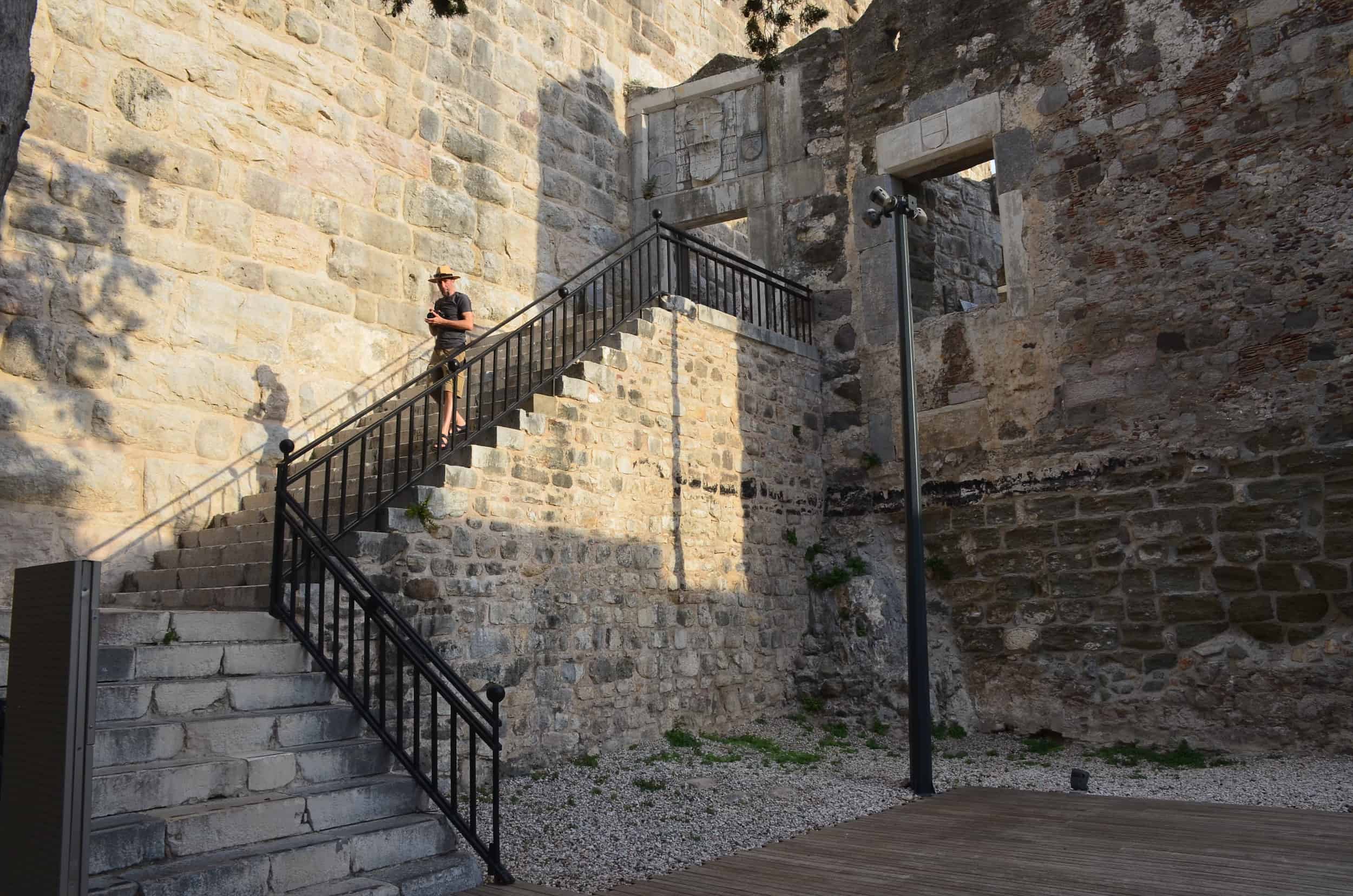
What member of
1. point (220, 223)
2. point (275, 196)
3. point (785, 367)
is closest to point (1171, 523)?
point (785, 367)

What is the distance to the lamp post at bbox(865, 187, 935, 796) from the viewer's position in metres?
7.05

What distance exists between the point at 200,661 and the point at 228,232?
431 centimetres

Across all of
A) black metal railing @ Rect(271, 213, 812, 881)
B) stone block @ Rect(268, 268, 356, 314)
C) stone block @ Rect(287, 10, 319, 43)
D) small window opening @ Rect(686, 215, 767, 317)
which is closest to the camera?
black metal railing @ Rect(271, 213, 812, 881)

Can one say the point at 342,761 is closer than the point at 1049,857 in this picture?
Yes

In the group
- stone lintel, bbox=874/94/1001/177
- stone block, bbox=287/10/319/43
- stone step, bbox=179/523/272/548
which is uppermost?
stone block, bbox=287/10/319/43

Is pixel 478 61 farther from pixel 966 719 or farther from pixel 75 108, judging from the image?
pixel 966 719

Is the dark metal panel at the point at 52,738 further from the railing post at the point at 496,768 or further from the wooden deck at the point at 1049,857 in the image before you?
the wooden deck at the point at 1049,857

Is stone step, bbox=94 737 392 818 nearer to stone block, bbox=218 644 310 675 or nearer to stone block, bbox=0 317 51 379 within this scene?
stone block, bbox=218 644 310 675

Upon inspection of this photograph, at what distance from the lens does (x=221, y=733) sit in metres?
4.70

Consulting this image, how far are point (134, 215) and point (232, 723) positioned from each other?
14.8 feet

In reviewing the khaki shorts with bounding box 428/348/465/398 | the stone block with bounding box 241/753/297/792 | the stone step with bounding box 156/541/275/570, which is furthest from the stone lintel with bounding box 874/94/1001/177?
the stone block with bounding box 241/753/297/792

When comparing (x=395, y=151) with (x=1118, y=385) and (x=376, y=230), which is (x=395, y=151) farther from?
(x=1118, y=385)

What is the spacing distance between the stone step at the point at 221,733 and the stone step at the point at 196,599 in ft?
3.80

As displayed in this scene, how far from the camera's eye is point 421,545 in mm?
6531
